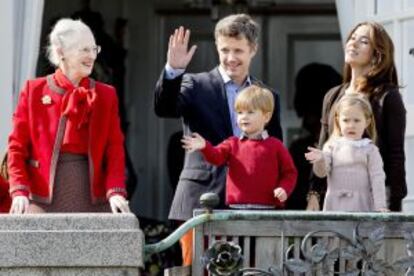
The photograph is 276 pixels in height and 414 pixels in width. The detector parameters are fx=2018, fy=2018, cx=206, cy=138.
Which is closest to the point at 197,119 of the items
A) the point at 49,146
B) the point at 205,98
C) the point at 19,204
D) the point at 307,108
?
the point at 205,98

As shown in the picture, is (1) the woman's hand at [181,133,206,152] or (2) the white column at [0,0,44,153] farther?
(2) the white column at [0,0,44,153]

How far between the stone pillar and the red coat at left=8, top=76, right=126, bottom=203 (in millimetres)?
320

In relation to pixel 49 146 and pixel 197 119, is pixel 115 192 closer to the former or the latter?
pixel 49 146

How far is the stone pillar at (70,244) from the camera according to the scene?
368 inches

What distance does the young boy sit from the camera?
9898 mm

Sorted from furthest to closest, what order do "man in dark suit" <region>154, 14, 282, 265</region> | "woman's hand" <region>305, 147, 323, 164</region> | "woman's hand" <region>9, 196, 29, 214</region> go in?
1. "man in dark suit" <region>154, 14, 282, 265</region>
2. "woman's hand" <region>305, 147, 323, 164</region>
3. "woman's hand" <region>9, 196, 29, 214</region>

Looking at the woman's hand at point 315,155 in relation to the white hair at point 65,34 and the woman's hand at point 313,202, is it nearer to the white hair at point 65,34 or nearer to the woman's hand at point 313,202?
the woman's hand at point 313,202

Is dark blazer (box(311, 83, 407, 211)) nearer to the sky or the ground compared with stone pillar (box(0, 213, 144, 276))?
nearer to the sky

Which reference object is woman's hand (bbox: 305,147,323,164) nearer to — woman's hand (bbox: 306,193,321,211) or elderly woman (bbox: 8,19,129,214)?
woman's hand (bbox: 306,193,321,211)

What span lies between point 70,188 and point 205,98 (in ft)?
3.04

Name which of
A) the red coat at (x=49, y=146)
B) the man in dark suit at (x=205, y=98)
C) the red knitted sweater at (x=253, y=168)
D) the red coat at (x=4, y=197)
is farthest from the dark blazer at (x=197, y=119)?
the red coat at (x=4, y=197)

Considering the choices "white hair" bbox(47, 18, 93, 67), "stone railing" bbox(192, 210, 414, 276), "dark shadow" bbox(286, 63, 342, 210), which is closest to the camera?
"stone railing" bbox(192, 210, 414, 276)

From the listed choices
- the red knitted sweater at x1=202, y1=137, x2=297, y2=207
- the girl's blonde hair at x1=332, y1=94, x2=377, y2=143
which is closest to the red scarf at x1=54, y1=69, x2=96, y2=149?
the red knitted sweater at x1=202, y1=137, x2=297, y2=207

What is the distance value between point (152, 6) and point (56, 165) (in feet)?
17.8
